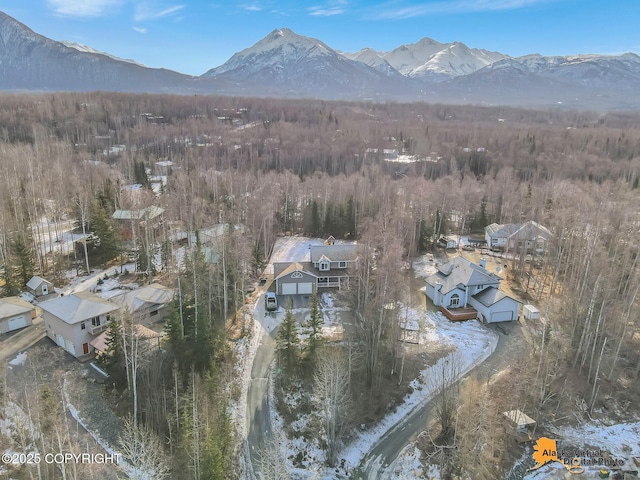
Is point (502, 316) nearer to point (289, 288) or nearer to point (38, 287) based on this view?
point (289, 288)

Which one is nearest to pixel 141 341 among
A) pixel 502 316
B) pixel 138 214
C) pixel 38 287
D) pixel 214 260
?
pixel 214 260

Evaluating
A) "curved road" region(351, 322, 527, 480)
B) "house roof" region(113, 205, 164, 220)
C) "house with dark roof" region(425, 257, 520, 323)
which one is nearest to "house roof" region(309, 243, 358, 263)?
"house with dark roof" region(425, 257, 520, 323)

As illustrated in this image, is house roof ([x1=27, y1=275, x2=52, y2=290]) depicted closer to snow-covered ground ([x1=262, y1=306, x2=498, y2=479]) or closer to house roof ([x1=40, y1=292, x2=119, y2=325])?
house roof ([x1=40, y1=292, x2=119, y2=325])

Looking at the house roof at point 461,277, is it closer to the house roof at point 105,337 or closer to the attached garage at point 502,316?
the attached garage at point 502,316

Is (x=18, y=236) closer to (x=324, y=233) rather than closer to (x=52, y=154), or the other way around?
(x=324, y=233)

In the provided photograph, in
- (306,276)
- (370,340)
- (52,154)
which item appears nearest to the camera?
(370,340)

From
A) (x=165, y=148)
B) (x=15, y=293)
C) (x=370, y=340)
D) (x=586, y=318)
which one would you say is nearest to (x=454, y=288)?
(x=586, y=318)
